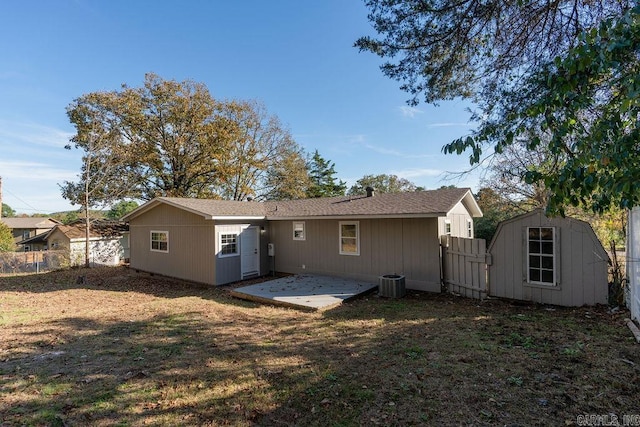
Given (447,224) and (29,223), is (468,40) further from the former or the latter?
(29,223)

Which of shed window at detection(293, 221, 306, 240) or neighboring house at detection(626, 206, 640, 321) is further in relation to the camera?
shed window at detection(293, 221, 306, 240)

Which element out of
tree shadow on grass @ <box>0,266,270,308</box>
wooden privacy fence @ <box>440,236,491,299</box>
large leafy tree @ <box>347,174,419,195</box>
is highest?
large leafy tree @ <box>347,174,419,195</box>

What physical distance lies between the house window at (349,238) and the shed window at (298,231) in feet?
5.66

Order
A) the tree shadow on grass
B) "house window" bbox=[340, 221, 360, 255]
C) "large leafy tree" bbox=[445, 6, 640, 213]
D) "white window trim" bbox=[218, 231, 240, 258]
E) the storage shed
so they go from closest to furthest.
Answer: "large leafy tree" bbox=[445, 6, 640, 213]
the storage shed
the tree shadow on grass
"house window" bbox=[340, 221, 360, 255]
"white window trim" bbox=[218, 231, 240, 258]

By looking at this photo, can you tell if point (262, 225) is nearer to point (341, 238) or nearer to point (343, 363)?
point (341, 238)

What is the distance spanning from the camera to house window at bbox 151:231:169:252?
12.2 m

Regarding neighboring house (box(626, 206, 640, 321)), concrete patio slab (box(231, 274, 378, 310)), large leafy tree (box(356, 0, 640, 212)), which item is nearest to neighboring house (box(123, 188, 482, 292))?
concrete patio slab (box(231, 274, 378, 310))

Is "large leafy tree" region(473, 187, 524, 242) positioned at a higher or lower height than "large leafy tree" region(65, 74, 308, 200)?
lower

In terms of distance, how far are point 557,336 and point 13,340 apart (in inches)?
367

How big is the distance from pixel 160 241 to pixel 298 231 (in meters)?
5.79

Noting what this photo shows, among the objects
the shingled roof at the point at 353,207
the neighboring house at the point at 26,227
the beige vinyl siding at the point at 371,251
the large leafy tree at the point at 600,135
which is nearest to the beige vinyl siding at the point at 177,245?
the shingled roof at the point at 353,207

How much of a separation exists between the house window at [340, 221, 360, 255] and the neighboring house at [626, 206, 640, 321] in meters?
6.37

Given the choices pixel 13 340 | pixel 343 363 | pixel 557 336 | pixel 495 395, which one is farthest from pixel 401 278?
pixel 13 340

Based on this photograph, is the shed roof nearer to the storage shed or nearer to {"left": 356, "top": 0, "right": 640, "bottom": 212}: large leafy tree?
{"left": 356, "top": 0, "right": 640, "bottom": 212}: large leafy tree
